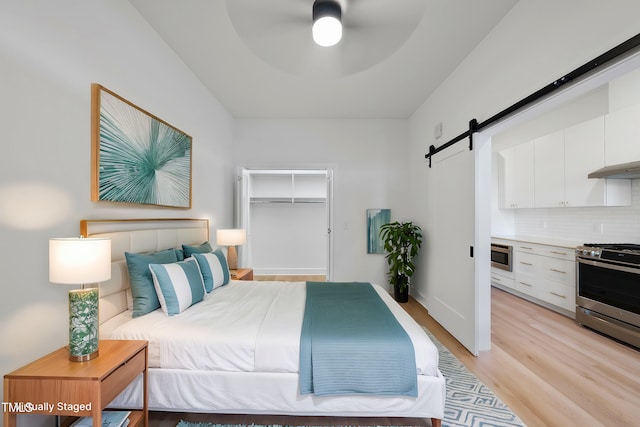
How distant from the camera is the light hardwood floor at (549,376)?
1815mm

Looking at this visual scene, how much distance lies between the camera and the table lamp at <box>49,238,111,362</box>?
4.33 feet

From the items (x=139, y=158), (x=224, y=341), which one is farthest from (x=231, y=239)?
(x=224, y=341)

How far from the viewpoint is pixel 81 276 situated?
1.33m

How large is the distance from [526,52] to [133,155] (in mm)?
3043

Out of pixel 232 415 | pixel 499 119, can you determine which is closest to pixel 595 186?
pixel 499 119

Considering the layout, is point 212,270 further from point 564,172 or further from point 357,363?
point 564,172

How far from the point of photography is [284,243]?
5.86 meters

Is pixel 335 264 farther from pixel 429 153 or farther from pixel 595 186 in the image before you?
pixel 595 186

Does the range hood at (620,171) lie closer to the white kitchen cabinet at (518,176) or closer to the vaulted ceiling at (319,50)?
the white kitchen cabinet at (518,176)

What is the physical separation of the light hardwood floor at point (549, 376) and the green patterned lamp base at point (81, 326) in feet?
2.47

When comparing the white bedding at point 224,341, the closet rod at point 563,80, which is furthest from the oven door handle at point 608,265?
the white bedding at point 224,341

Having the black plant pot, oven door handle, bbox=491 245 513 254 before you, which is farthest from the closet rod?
oven door handle, bbox=491 245 513 254

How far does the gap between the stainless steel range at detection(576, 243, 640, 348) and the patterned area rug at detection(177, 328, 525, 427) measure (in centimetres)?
179

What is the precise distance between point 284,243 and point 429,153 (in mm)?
3345
